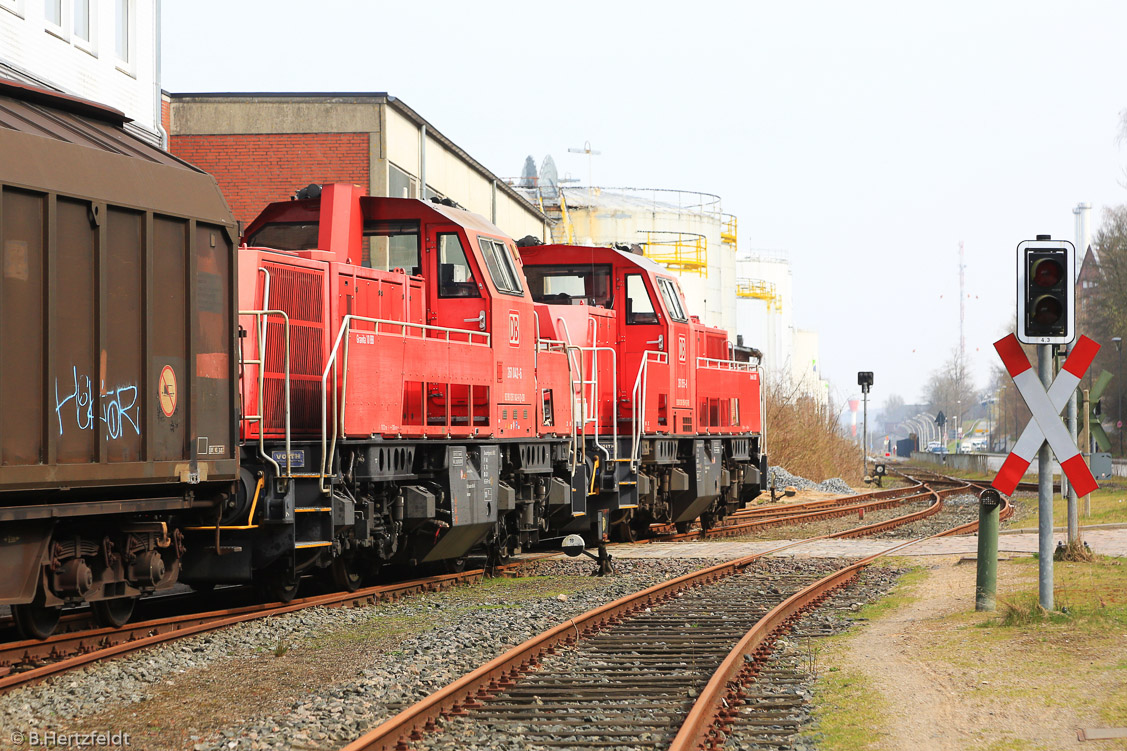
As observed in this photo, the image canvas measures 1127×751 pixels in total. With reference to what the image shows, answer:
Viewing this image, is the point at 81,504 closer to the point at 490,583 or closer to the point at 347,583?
the point at 347,583

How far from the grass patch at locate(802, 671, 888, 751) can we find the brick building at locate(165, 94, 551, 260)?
57.7 ft

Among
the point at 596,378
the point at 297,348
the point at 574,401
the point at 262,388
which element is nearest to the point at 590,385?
the point at 596,378

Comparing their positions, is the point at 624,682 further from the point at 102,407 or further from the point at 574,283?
the point at 574,283

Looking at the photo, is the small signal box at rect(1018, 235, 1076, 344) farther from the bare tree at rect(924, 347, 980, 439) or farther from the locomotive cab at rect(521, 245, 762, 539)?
the bare tree at rect(924, 347, 980, 439)

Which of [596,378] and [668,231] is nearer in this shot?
[596,378]

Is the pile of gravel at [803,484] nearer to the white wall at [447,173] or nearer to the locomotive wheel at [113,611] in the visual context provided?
the white wall at [447,173]

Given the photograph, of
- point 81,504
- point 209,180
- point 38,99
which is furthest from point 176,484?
point 38,99

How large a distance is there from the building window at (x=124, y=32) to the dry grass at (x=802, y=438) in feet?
80.4

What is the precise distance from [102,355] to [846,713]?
17.3ft

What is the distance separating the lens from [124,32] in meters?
20.0

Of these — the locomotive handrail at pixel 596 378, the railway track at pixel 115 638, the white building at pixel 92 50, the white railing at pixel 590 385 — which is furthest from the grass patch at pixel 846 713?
the white building at pixel 92 50

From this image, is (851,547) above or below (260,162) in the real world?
below

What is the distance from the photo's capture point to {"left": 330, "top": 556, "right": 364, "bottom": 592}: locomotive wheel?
12156 millimetres

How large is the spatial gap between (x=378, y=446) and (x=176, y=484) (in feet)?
9.21
